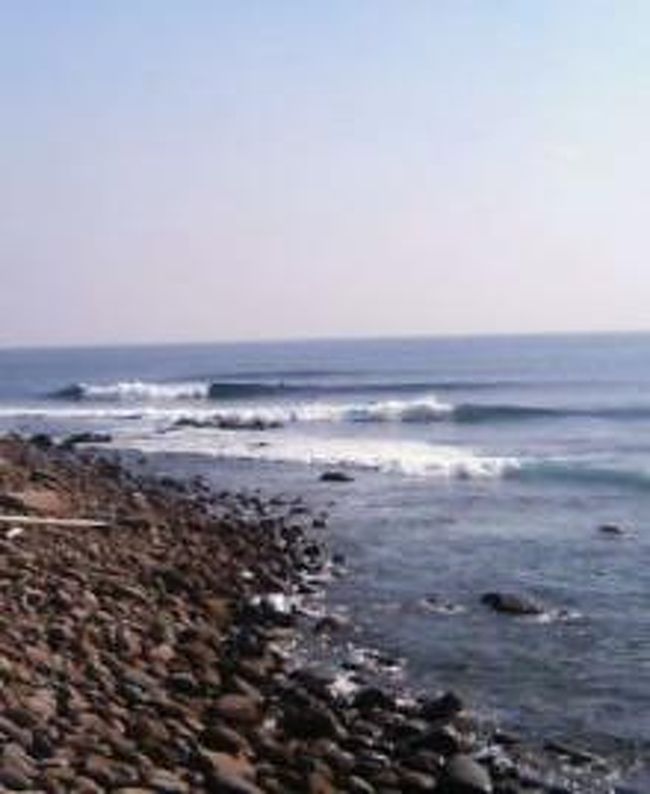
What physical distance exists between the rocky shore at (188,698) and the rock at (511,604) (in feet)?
7.55

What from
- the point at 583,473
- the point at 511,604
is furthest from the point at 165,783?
the point at 583,473

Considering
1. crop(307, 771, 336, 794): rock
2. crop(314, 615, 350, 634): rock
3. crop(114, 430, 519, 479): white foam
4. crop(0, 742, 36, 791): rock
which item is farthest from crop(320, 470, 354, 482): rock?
crop(0, 742, 36, 791): rock

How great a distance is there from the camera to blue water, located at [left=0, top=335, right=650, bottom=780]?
48.4ft

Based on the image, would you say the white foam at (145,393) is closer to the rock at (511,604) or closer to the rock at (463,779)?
the rock at (511,604)

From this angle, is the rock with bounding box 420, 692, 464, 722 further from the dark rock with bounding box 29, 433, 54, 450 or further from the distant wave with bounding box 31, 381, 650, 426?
the distant wave with bounding box 31, 381, 650, 426

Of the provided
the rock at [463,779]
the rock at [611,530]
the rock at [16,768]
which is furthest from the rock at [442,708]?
the rock at [611,530]

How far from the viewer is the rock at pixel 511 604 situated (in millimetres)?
17594

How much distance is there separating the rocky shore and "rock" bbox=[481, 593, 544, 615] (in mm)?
2302

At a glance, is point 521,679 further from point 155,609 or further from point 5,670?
point 5,670

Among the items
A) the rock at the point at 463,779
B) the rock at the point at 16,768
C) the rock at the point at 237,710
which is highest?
the rock at the point at 16,768

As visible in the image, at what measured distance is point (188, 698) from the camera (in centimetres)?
1237

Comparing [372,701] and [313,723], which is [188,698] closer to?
[313,723]

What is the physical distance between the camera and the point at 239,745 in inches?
441

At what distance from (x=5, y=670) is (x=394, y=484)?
20860mm
